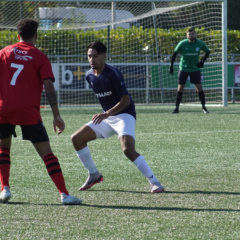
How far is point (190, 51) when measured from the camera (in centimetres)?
1672

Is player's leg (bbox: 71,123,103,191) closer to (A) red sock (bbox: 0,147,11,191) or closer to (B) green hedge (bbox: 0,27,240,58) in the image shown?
(A) red sock (bbox: 0,147,11,191)

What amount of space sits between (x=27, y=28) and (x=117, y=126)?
151cm

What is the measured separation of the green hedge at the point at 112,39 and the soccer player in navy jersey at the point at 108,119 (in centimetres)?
1521

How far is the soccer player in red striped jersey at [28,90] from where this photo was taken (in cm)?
598

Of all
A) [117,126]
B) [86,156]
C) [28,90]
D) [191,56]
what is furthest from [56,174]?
[191,56]

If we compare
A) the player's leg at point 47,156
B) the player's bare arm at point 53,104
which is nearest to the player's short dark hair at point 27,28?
the player's bare arm at point 53,104

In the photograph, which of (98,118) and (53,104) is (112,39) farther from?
(53,104)

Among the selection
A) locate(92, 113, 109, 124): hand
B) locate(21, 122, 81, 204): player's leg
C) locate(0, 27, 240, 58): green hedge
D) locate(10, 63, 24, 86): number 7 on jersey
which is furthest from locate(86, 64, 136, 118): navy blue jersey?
locate(0, 27, 240, 58): green hedge

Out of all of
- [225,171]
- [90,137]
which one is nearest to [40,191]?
[90,137]

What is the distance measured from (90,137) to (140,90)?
15424 mm

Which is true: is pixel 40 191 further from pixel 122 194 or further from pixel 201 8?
pixel 201 8

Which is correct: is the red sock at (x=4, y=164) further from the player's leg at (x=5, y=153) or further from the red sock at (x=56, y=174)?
the red sock at (x=56, y=174)

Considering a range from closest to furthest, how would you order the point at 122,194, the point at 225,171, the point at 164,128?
the point at 122,194, the point at 225,171, the point at 164,128

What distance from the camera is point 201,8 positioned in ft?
72.4
